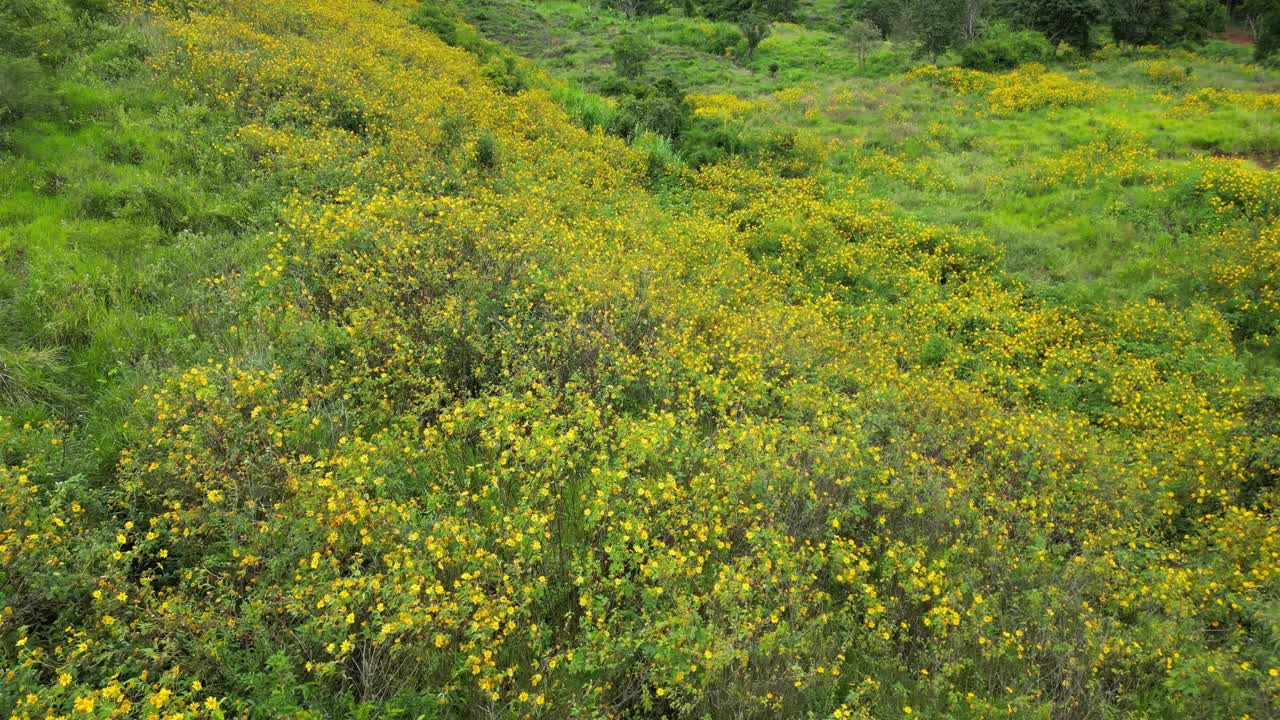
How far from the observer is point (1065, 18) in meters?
28.9

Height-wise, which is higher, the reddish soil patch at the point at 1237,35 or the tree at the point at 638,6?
the reddish soil patch at the point at 1237,35

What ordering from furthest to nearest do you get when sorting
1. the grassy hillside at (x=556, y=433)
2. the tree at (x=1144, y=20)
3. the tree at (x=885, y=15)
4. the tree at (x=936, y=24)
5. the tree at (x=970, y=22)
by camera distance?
the tree at (x=885, y=15), the tree at (x=970, y=22), the tree at (x=936, y=24), the tree at (x=1144, y=20), the grassy hillside at (x=556, y=433)

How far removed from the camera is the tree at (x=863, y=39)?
3012 centimetres

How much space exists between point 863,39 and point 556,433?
3264 cm

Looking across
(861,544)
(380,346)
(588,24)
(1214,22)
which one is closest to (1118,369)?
(861,544)

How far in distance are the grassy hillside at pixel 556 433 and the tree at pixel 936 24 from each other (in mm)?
19996

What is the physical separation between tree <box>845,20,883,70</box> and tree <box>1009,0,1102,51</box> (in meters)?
7.13

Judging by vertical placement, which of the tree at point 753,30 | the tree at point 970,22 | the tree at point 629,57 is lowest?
the tree at point 629,57

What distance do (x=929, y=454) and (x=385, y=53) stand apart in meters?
15.7

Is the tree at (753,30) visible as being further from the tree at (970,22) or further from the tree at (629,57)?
the tree at (970,22)

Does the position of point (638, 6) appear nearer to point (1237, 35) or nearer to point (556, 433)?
point (1237, 35)

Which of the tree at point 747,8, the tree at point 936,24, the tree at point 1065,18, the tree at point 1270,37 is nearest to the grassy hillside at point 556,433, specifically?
the tree at point 936,24

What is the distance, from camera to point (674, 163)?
15.6 metres

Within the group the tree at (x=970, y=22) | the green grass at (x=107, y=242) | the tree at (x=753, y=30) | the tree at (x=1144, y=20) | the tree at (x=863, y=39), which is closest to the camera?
the green grass at (x=107, y=242)
